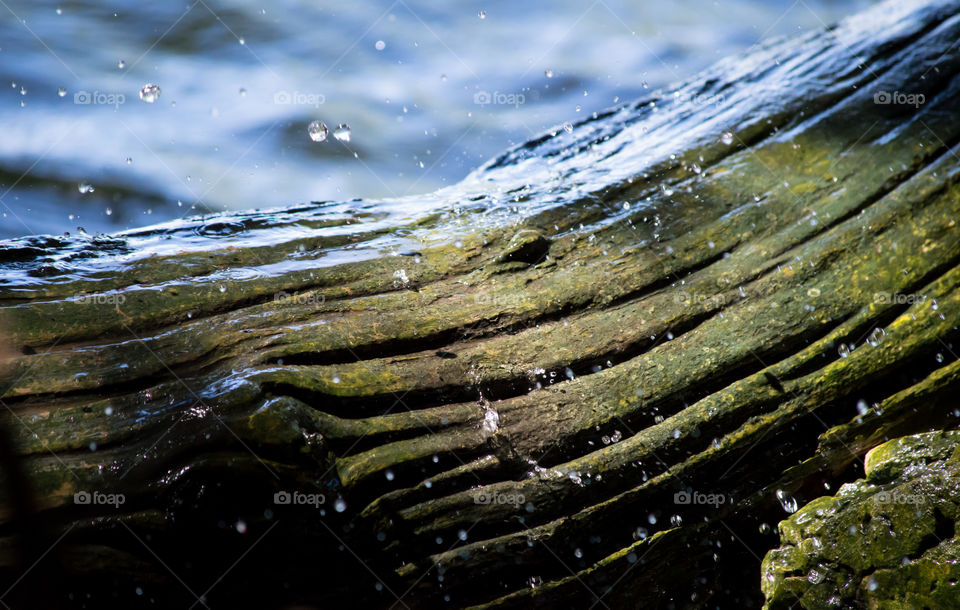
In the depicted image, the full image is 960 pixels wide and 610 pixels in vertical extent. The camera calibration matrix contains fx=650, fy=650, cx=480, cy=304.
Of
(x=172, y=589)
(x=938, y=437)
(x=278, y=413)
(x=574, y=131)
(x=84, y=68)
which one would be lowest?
→ (x=938, y=437)

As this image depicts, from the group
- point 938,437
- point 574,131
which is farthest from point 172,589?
point 574,131

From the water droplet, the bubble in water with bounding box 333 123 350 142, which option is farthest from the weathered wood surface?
the bubble in water with bounding box 333 123 350 142

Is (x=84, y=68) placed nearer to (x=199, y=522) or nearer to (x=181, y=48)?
(x=181, y=48)

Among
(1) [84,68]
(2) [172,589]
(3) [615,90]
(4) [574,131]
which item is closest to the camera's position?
(2) [172,589]

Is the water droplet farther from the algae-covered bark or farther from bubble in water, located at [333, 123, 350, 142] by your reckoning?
bubble in water, located at [333, 123, 350, 142]

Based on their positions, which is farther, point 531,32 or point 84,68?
point 531,32

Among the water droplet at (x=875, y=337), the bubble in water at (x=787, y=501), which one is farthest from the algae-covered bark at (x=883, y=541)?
the water droplet at (x=875, y=337)

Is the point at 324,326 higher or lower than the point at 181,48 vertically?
lower

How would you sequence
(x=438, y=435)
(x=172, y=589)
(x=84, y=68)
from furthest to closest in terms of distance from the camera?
(x=84, y=68)
(x=438, y=435)
(x=172, y=589)
